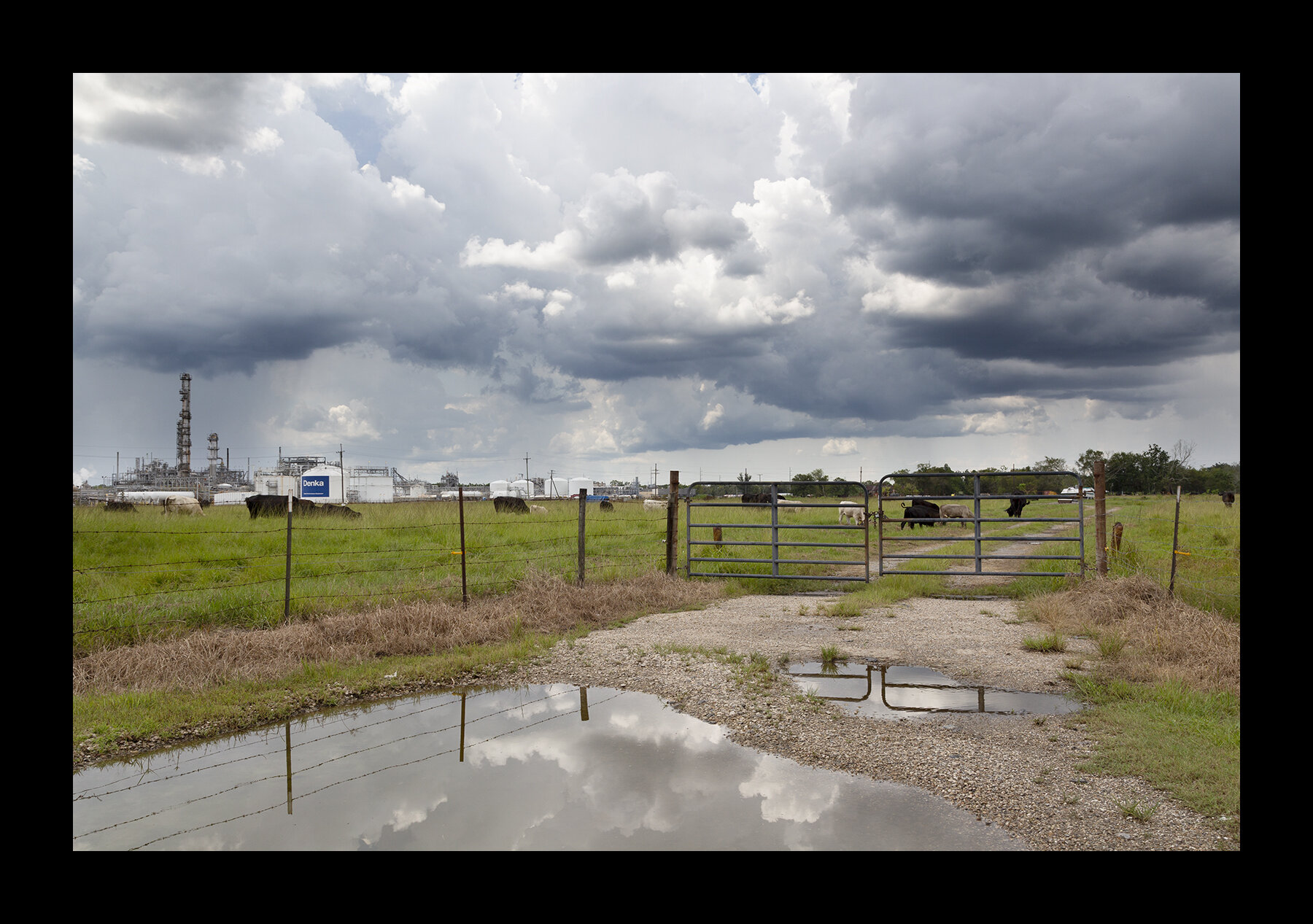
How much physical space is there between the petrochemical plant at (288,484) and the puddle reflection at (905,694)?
29.6m

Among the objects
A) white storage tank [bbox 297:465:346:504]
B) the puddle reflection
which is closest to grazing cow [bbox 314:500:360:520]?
the puddle reflection

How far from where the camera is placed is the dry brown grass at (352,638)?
6.88 metres

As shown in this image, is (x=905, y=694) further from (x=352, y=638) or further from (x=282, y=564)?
(x=282, y=564)

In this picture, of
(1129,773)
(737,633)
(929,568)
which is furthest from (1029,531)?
(1129,773)

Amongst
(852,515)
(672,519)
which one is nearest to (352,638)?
(672,519)

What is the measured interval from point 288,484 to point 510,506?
2816cm

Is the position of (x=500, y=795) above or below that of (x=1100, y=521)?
below

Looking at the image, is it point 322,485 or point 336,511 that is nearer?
point 336,511

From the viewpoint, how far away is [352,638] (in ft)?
26.3

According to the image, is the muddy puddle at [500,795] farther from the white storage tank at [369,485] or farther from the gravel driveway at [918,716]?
the white storage tank at [369,485]

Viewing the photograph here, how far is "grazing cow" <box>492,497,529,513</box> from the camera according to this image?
28.5 m

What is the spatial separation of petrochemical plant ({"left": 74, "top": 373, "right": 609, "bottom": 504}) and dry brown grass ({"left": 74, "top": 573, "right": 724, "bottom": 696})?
25.8 meters

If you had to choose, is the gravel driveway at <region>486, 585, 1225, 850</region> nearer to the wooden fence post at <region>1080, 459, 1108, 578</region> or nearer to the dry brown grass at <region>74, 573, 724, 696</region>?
the dry brown grass at <region>74, 573, 724, 696</region>

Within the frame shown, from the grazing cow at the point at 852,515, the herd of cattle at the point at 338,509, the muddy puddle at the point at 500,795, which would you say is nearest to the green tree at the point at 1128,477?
the herd of cattle at the point at 338,509
